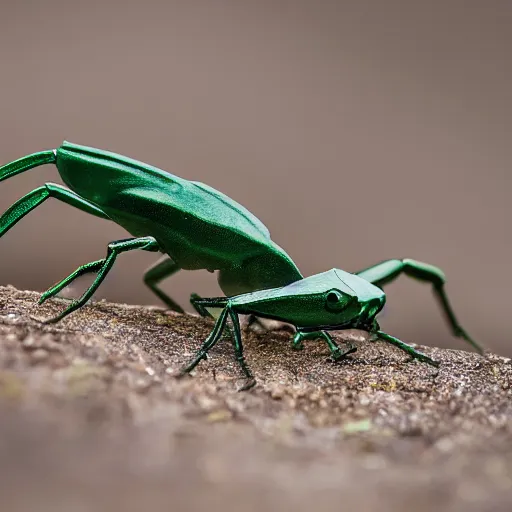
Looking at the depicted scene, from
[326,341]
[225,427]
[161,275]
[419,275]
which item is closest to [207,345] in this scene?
[225,427]

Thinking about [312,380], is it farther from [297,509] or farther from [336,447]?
[297,509]

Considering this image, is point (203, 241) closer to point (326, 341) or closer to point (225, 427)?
point (326, 341)

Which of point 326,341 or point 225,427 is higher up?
point 225,427

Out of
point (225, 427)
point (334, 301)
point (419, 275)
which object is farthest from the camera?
point (419, 275)

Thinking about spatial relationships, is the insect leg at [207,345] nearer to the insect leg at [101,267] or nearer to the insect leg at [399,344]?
the insect leg at [101,267]

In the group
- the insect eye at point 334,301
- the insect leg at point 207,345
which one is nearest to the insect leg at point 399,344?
the insect eye at point 334,301

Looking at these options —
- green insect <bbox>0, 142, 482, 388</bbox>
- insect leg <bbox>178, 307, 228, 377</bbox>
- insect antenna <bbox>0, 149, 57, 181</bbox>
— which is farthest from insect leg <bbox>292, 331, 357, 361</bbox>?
insect antenna <bbox>0, 149, 57, 181</bbox>
